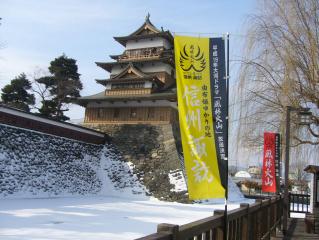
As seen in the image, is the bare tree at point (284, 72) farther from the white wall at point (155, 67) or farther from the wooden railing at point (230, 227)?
the white wall at point (155, 67)

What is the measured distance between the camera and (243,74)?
9.33m

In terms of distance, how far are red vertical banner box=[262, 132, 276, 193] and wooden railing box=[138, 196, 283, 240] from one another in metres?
2.43

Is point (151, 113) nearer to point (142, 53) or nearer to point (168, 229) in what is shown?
point (142, 53)

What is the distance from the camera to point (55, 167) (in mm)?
17875

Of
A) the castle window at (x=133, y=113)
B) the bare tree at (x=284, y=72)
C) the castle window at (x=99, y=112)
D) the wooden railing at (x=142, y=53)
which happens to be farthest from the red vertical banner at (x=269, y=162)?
the wooden railing at (x=142, y=53)

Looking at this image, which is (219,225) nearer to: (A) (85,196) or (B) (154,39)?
(A) (85,196)

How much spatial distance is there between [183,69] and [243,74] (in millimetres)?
A: 5723

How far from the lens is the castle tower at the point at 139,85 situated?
22359 millimetres

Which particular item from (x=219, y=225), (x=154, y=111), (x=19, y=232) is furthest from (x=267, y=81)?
(x=154, y=111)

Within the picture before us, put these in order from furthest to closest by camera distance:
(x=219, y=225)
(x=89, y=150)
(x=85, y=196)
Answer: (x=89, y=150), (x=85, y=196), (x=219, y=225)

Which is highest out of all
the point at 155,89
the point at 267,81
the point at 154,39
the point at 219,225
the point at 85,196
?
the point at 154,39

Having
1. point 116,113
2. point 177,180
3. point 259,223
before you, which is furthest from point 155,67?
point 259,223

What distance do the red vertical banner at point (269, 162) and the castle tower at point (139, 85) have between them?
10.6 meters

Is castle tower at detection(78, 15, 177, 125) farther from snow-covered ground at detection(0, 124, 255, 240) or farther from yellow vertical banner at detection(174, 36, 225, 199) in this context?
yellow vertical banner at detection(174, 36, 225, 199)
